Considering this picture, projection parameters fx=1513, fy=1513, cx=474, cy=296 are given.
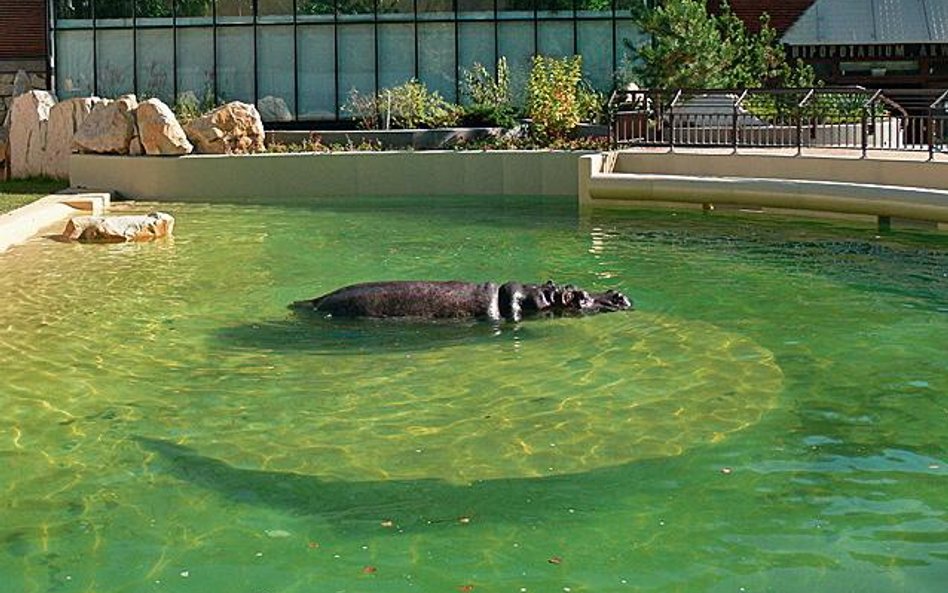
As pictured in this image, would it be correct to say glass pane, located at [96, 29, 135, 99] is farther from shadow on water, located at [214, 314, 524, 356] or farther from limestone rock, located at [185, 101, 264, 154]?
shadow on water, located at [214, 314, 524, 356]

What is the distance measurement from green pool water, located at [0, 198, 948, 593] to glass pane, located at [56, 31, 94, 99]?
20.2 meters

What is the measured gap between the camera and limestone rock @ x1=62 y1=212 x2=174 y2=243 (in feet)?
67.3

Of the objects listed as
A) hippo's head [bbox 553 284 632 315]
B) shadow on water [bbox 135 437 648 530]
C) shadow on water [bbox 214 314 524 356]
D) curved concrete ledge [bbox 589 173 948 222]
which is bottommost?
shadow on water [bbox 135 437 648 530]

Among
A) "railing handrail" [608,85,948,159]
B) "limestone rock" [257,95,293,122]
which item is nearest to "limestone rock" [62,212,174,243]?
"railing handrail" [608,85,948,159]

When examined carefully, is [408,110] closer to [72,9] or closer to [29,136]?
[29,136]

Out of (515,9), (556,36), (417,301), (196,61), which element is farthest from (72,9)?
(417,301)

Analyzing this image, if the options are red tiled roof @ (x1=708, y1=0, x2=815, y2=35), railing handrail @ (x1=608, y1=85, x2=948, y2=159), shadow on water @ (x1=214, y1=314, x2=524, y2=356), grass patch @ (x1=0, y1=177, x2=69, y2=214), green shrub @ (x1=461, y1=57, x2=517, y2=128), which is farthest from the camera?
red tiled roof @ (x1=708, y1=0, x2=815, y2=35)

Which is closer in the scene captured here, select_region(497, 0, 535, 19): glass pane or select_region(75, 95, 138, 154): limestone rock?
select_region(75, 95, 138, 154): limestone rock

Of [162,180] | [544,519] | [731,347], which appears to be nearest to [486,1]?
[162,180]

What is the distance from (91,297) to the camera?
51.6 feet

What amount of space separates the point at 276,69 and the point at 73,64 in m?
4.92

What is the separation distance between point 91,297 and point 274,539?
8.52 m

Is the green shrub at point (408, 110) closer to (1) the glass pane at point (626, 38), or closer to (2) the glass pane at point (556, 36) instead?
(2) the glass pane at point (556, 36)

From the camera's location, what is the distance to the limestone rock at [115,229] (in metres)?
20.5
